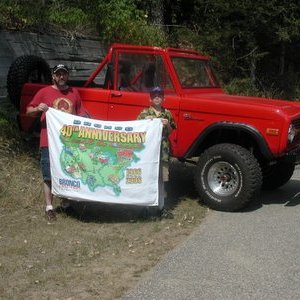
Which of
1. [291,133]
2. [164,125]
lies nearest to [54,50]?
[164,125]

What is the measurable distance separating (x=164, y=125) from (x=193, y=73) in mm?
1744

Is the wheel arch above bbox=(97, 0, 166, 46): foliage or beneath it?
beneath

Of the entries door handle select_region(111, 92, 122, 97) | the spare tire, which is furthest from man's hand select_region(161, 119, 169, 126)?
the spare tire

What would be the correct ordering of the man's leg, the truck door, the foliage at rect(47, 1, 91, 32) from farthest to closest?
the foliage at rect(47, 1, 91, 32) → the truck door → the man's leg

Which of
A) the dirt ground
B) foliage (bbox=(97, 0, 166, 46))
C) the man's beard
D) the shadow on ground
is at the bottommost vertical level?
the shadow on ground

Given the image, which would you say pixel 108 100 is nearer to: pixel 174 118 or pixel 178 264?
pixel 174 118

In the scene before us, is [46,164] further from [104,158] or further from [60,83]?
[60,83]

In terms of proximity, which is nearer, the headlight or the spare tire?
the headlight

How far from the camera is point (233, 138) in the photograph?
24.6 feet

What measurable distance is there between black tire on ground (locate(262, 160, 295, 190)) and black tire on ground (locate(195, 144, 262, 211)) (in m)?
1.19

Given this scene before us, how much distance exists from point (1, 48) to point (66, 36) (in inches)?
82.4

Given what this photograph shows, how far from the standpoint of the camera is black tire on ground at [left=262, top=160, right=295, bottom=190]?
8.36m

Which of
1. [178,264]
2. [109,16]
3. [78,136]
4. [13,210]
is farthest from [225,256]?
[109,16]

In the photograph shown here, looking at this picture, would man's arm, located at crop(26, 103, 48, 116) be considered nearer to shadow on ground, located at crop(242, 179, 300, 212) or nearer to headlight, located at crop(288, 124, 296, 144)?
shadow on ground, located at crop(242, 179, 300, 212)
